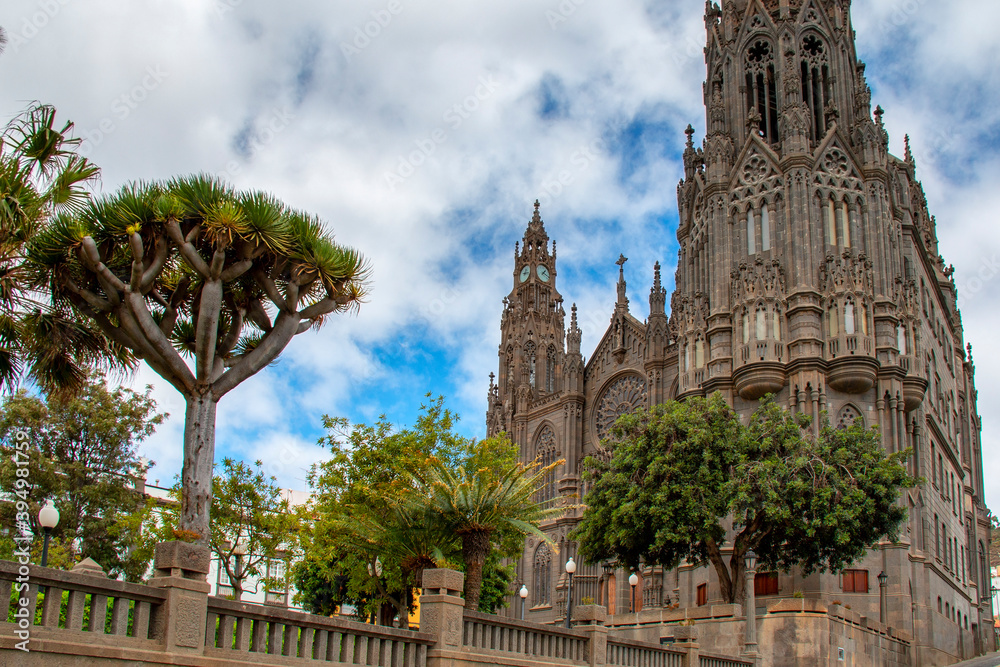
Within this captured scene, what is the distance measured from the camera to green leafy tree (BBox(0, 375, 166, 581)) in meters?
33.6

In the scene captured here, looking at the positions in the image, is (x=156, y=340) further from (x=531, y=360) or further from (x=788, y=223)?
(x=531, y=360)

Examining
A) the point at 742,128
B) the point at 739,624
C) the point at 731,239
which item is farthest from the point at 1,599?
the point at 742,128

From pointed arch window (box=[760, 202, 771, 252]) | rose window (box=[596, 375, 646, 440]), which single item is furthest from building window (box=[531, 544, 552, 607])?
pointed arch window (box=[760, 202, 771, 252])

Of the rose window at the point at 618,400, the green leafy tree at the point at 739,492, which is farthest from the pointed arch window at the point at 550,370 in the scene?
the green leafy tree at the point at 739,492

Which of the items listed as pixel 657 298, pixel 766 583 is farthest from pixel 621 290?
pixel 766 583

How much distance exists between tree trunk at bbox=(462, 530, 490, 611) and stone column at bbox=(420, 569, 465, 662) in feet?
12.8

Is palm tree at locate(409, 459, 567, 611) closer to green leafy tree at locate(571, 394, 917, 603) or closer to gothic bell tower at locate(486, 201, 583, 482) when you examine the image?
green leafy tree at locate(571, 394, 917, 603)

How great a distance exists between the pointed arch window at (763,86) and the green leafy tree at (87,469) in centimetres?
3388

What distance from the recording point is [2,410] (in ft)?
116

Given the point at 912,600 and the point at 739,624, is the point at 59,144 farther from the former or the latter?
the point at 912,600

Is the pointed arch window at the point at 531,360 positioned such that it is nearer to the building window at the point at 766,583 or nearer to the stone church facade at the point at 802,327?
the stone church facade at the point at 802,327

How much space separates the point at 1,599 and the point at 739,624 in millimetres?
23856

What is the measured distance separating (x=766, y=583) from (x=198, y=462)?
29.6 metres

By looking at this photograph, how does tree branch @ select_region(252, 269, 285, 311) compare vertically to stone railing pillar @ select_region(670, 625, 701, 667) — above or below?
above
